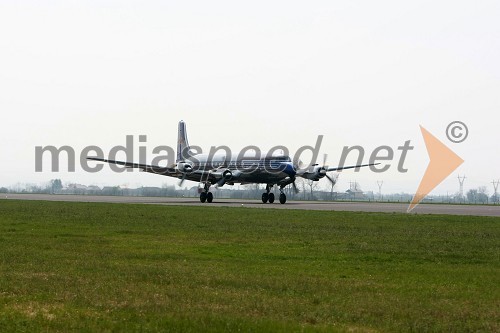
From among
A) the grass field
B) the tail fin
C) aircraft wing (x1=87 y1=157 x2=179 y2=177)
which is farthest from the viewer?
the tail fin

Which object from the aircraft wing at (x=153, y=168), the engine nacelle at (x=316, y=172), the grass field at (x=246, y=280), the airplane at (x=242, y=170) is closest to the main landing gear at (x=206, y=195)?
the airplane at (x=242, y=170)

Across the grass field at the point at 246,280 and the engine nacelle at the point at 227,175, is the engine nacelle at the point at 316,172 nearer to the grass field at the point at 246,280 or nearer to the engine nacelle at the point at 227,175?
the engine nacelle at the point at 227,175

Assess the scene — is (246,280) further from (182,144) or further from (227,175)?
(182,144)

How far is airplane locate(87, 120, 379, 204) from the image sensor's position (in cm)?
6894

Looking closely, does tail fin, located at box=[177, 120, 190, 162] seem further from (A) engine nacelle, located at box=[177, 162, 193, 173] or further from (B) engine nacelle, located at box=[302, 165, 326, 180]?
(B) engine nacelle, located at box=[302, 165, 326, 180]

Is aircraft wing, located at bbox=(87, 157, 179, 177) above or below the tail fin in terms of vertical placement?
below

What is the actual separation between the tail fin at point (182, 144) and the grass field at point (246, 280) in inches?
2151

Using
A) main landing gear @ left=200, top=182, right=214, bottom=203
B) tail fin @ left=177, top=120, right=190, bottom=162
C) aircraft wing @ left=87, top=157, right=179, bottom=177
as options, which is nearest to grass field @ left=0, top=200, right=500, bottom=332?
main landing gear @ left=200, top=182, right=214, bottom=203

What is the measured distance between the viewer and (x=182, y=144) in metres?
87.2

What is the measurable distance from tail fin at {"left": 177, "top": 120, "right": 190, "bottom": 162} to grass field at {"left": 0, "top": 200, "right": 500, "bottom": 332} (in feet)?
179

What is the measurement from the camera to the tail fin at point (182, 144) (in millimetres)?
85875

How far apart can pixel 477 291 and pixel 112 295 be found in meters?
7.74

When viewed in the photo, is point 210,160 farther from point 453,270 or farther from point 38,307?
point 38,307

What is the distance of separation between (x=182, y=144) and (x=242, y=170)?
718 inches
